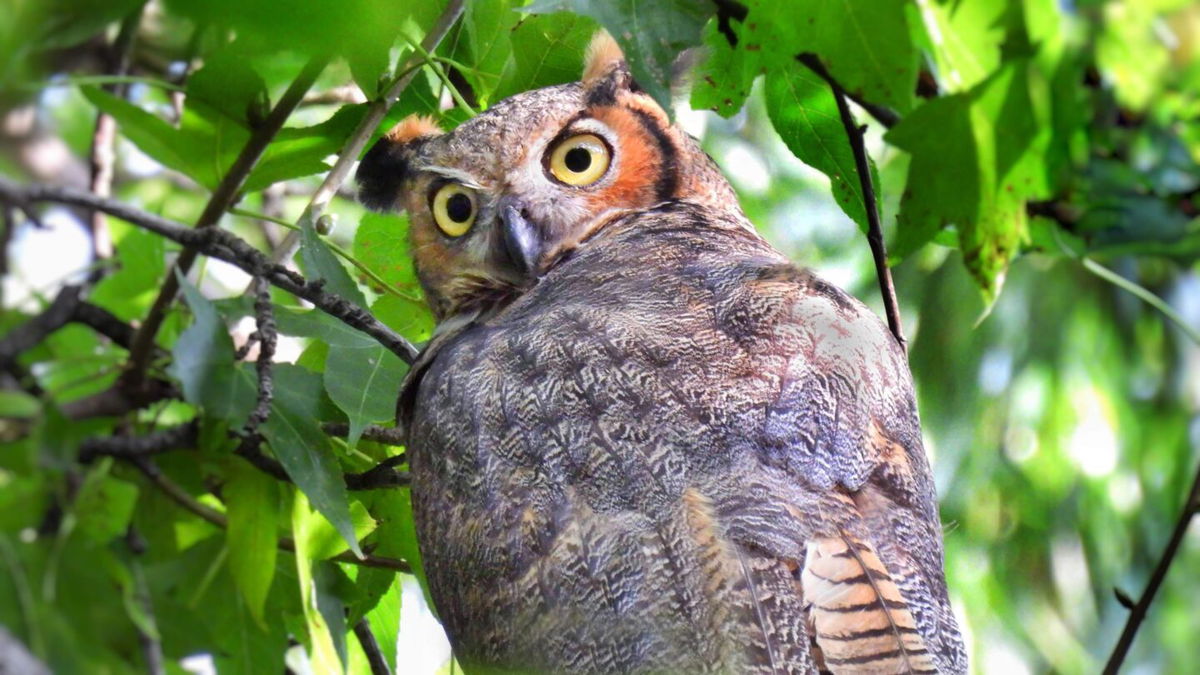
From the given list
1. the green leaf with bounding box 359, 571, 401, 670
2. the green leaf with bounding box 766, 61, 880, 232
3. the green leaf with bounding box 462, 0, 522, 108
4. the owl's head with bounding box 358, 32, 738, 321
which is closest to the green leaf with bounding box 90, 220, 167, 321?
the owl's head with bounding box 358, 32, 738, 321

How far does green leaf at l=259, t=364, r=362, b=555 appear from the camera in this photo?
1.76 meters

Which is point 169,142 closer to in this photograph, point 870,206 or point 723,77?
point 723,77

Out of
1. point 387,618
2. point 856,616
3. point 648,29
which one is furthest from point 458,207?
point 856,616

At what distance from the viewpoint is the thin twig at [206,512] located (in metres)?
1.96

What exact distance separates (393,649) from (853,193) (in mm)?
1080

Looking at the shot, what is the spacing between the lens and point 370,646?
6.91ft

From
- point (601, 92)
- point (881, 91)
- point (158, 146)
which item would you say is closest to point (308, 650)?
point (158, 146)

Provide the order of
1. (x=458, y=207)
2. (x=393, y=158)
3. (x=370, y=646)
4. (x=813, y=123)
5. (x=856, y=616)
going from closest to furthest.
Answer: (x=856, y=616)
(x=813, y=123)
(x=370, y=646)
(x=458, y=207)
(x=393, y=158)

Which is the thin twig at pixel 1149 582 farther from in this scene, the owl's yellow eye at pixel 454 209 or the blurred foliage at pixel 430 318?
the owl's yellow eye at pixel 454 209

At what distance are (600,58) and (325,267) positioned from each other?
2.52ft

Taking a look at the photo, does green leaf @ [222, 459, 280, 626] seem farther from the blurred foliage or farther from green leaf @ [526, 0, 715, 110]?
green leaf @ [526, 0, 715, 110]

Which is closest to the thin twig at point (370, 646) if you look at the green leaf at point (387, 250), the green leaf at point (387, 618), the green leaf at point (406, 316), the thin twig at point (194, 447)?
the green leaf at point (387, 618)

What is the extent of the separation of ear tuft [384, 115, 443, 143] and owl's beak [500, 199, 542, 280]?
43cm

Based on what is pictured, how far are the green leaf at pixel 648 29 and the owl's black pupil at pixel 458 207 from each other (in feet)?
2.99
